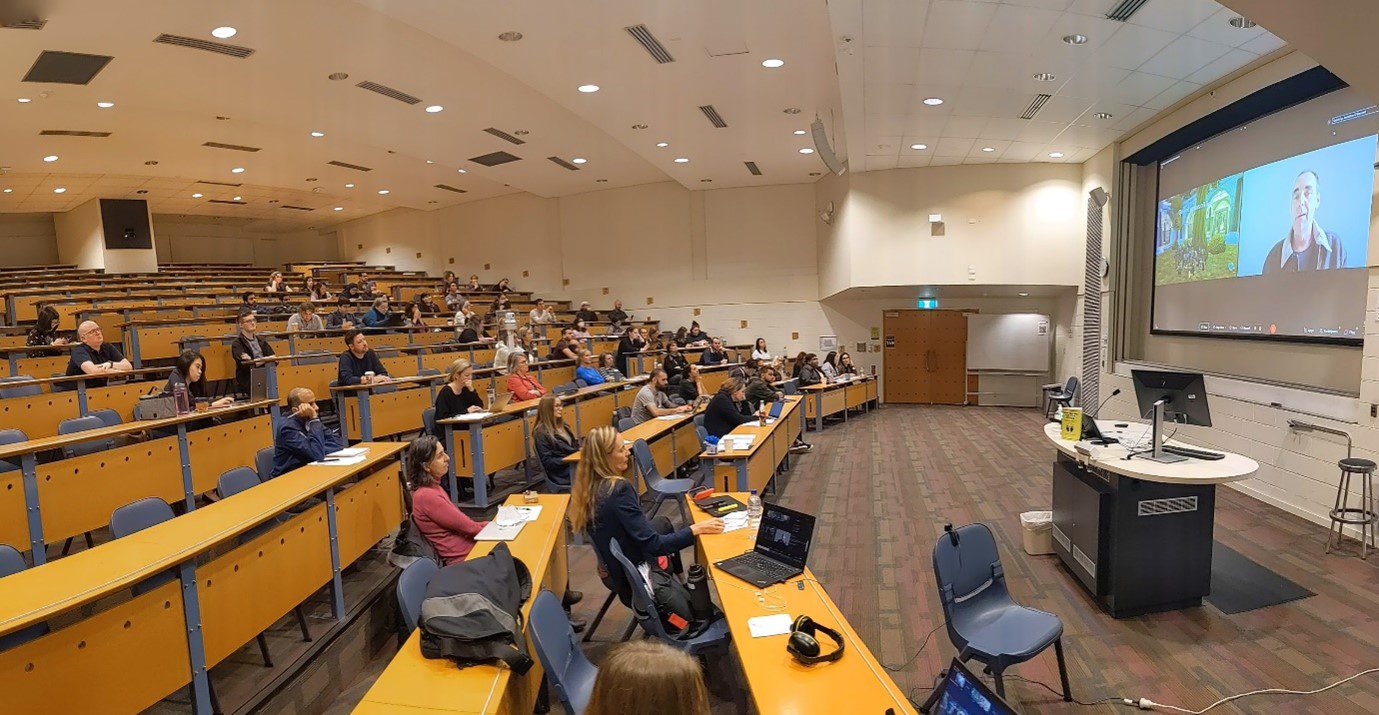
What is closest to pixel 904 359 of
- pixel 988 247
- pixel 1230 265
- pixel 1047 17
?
pixel 988 247

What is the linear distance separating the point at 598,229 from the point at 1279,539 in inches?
543

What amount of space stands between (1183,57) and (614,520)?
668 cm

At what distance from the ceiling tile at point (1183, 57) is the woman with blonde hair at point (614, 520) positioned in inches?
234

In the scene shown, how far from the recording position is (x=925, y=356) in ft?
47.0

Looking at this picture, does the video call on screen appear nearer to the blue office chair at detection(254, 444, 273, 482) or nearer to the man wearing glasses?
the blue office chair at detection(254, 444, 273, 482)

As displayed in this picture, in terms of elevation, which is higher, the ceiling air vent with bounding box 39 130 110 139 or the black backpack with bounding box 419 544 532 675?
the ceiling air vent with bounding box 39 130 110 139

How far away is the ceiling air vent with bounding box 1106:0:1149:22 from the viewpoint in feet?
16.7

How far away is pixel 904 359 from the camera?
14.5 meters

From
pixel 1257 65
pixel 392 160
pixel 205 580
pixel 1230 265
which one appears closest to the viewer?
pixel 205 580

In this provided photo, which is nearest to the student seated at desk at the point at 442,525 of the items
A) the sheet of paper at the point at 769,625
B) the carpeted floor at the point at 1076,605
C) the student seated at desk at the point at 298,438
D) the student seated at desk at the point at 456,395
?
the carpeted floor at the point at 1076,605

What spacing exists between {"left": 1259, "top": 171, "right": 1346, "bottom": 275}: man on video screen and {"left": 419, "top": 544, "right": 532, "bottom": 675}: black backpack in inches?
286

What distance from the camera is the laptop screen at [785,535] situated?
3.12 metres

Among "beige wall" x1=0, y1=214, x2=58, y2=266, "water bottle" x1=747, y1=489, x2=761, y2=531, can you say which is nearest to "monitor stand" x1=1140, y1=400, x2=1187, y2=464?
"water bottle" x1=747, y1=489, x2=761, y2=531

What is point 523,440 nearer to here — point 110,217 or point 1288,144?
point 1288,144
